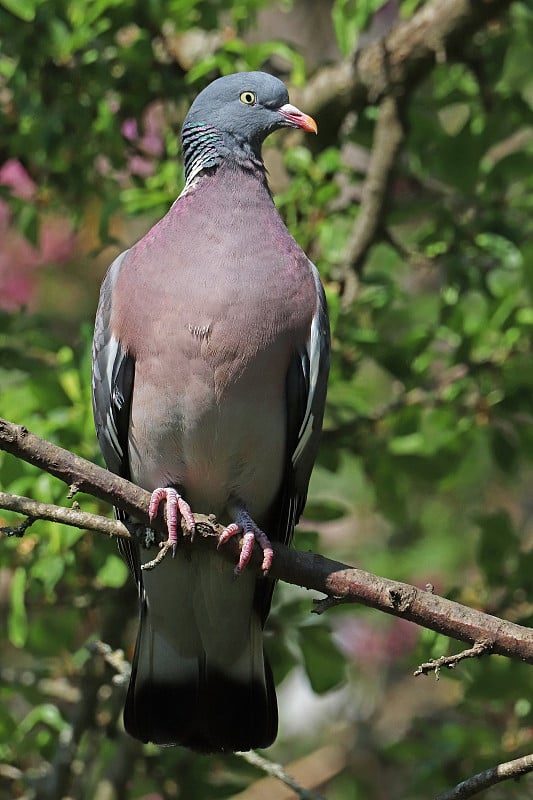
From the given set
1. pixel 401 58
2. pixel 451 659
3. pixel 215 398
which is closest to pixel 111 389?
pixel 215 398

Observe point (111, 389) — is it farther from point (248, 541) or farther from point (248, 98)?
point (248, 98)

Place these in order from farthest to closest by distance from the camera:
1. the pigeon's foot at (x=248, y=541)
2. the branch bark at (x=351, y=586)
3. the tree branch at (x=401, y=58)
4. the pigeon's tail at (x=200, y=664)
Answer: the tree branch at (x=401, y=58)
the pigeon's tail at (x=200, y=664)
the pigeon's foot at (x=248, y=541)
the branch bark at (x=351, y=586)

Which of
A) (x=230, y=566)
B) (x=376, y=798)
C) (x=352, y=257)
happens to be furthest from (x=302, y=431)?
(x=376, y=798)

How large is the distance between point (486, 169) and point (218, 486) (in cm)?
163

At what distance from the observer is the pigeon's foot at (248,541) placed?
2.92 metres

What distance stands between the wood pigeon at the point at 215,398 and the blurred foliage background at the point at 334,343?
0.99 feet

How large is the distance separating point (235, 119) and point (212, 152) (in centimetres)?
12

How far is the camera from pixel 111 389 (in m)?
3.28

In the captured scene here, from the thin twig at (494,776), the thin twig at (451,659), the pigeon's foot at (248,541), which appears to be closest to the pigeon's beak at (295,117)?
the pigeon's foot at (248,541)

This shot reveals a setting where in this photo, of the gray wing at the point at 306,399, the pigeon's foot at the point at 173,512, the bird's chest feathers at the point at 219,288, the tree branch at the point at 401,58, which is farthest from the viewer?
the tree branch at the point at 401,58

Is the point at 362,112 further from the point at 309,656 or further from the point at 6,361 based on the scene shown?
the point at 309,656

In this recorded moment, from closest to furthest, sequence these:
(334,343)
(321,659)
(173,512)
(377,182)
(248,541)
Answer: (173,512) → (248,541) → (321,659) → (334,343) → (377,182)

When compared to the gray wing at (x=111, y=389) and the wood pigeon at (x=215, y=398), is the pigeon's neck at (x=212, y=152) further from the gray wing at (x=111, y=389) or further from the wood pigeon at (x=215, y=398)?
the gray wing at (x=111, y=389)

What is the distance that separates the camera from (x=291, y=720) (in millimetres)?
6621
